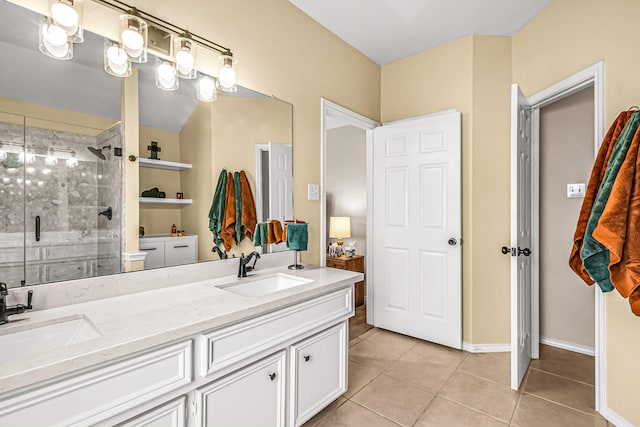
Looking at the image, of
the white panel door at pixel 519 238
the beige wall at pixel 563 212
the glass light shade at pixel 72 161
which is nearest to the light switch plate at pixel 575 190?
the beige wall at pixel 563 212

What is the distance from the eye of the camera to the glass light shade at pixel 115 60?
1384mm

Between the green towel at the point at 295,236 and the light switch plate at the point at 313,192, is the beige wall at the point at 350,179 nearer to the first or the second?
the light switch plate at the point at 313,192

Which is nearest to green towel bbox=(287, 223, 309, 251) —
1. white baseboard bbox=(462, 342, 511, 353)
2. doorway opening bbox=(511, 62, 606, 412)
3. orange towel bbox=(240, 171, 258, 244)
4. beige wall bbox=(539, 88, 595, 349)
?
orange towel bbox=(240, 171, 258, 244)

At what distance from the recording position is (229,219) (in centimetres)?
183

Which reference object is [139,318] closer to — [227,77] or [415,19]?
[227,77]

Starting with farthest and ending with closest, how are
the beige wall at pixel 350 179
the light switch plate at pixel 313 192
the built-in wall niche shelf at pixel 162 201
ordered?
the beige wall at pixel 350 179 → the light switch plate at pixel 313 192 → the built-in wall niche shelf at pixel 162 201

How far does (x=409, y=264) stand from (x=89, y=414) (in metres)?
2.52

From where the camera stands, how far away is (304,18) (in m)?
2.33

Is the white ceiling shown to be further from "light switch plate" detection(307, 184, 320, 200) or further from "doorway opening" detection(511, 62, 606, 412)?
"light switch plate" detection(307, 184, 320, 200)

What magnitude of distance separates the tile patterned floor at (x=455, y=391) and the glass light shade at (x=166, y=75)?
1.99 m

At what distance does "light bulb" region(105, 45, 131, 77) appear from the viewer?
1.39m

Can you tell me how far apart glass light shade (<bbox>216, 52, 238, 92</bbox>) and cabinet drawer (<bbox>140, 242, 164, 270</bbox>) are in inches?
37.9

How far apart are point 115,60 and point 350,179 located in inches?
126

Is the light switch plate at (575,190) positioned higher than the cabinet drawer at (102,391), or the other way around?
the light switch plate at (575,190)
